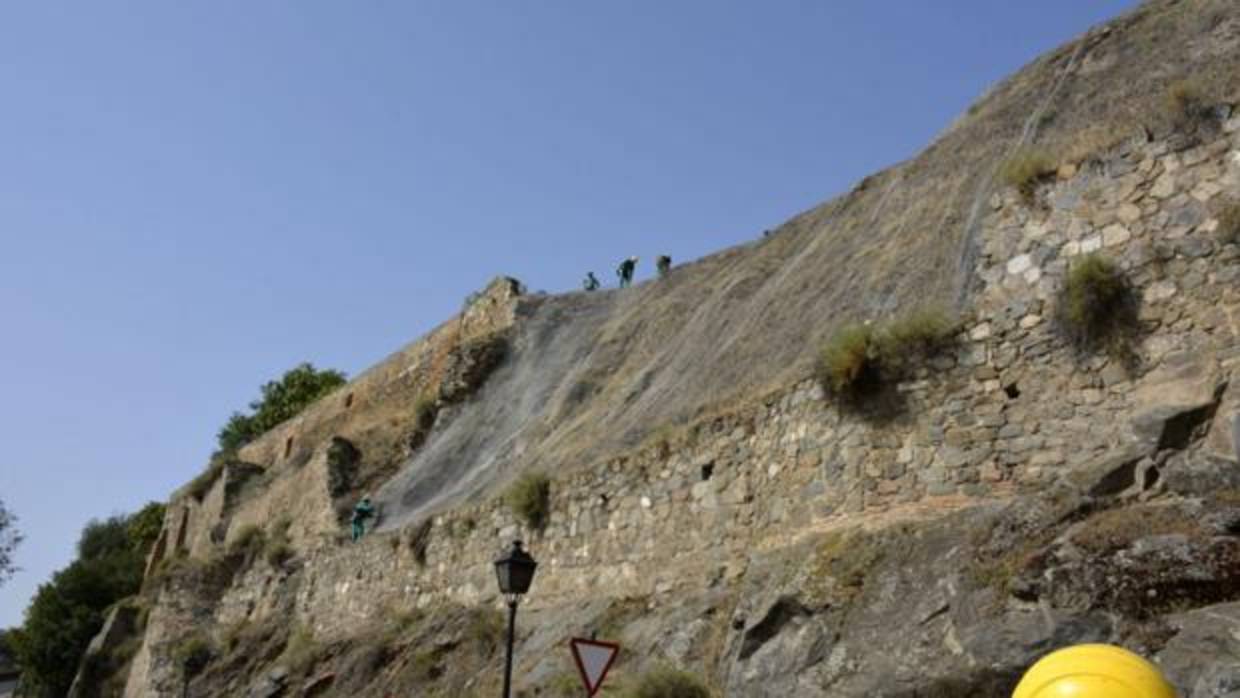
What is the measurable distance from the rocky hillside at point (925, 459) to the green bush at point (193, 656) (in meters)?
3.32

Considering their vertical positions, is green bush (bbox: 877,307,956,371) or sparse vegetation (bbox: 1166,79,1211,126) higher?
sparse vegetation (bbox: 1166,79,1211,126)

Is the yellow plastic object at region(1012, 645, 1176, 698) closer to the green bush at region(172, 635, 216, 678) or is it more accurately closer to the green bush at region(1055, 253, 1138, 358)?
the green bush at region(1055, 253, 1138, 358)

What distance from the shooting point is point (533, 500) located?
16.0 metres

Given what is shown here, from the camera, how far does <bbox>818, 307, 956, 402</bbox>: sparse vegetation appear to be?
36.4 ft

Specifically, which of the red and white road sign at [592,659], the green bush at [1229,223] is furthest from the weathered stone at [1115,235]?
the red and white road sign at [592,659]

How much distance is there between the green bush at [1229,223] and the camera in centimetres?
942

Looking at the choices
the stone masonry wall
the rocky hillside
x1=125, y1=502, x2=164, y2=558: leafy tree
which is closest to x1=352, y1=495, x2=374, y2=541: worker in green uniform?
the rocky hillside

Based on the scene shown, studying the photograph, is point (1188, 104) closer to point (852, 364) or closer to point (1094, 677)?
point (852, 364)

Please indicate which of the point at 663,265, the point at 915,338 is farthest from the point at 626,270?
the point at 915,338

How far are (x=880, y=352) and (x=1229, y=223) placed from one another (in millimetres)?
3282

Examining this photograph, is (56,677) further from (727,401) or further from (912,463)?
(912,463)

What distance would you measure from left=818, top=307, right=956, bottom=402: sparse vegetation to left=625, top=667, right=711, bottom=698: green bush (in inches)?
128

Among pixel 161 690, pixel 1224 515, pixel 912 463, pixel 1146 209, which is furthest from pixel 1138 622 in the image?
pixel 161 690

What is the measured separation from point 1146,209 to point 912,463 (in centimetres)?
305
